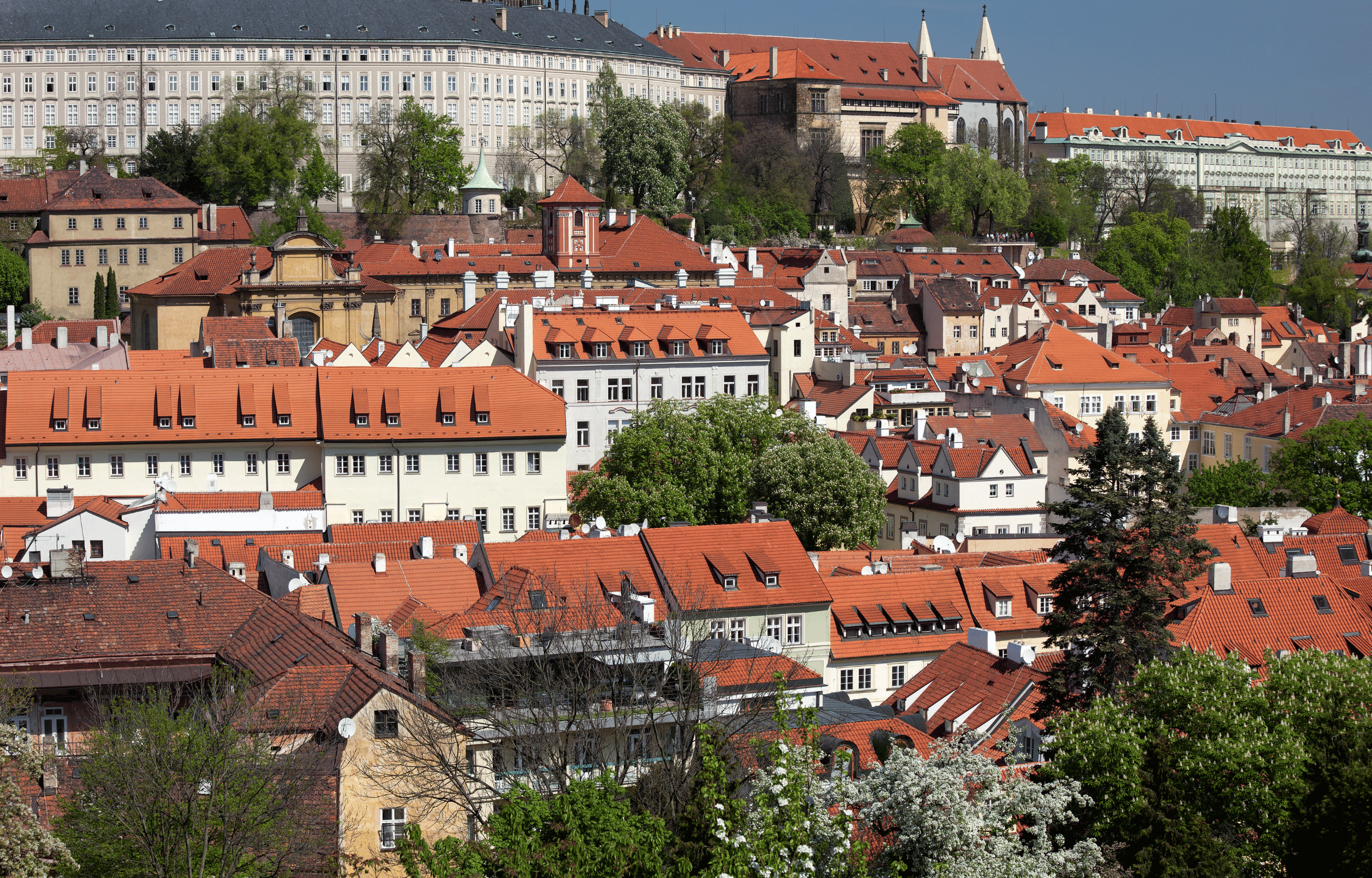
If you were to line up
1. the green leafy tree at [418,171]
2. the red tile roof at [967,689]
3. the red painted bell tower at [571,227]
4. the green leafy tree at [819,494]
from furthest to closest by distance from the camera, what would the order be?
the green leafy tree at [418,171] < the red painted bell tower at [571,227] < the green leafy tree at [819,494] < the red tile roof at [967,689]

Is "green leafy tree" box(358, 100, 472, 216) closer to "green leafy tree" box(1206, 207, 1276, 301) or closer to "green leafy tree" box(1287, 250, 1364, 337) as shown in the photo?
"green leafy tree" box(1206, 207, 1276, 301)

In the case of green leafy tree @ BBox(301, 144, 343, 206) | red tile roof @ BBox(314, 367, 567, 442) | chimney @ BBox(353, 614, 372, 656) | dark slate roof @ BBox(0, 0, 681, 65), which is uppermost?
dark slate roof @ BBox(0, 0, 681, 65)

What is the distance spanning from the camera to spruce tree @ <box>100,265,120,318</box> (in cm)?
9338

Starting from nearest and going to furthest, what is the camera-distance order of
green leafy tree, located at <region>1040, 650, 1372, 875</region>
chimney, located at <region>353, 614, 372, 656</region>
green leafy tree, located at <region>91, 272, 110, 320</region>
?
green leafy tree, located at <region>1040, 650, 1372, 875</region> → chimney, located at <region>353, 614, 372, 656</region> → green leafy tree, located at <region>91, 272, 110, 320</region>

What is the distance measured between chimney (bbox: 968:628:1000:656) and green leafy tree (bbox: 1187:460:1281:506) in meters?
28.5

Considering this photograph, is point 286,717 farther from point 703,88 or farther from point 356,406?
point 703,88

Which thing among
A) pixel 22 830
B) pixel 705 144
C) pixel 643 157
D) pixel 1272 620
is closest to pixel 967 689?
pixel 1272 620

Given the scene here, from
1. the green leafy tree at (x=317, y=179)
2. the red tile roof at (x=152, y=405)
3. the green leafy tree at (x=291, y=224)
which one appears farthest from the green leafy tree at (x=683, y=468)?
the green leafy tree at (x=317, y=179)

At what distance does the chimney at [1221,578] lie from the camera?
44.2 meters

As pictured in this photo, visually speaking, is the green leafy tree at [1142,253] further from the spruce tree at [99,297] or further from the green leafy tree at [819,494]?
the green leafy tree at [819,494]

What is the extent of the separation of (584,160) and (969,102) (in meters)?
50.7

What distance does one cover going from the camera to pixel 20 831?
68.7 ft

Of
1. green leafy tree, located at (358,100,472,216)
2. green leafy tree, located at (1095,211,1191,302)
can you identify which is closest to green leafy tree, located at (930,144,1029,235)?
green leafy tree, located at (1095,211,1191,302)

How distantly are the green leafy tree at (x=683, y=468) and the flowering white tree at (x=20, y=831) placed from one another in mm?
34208
